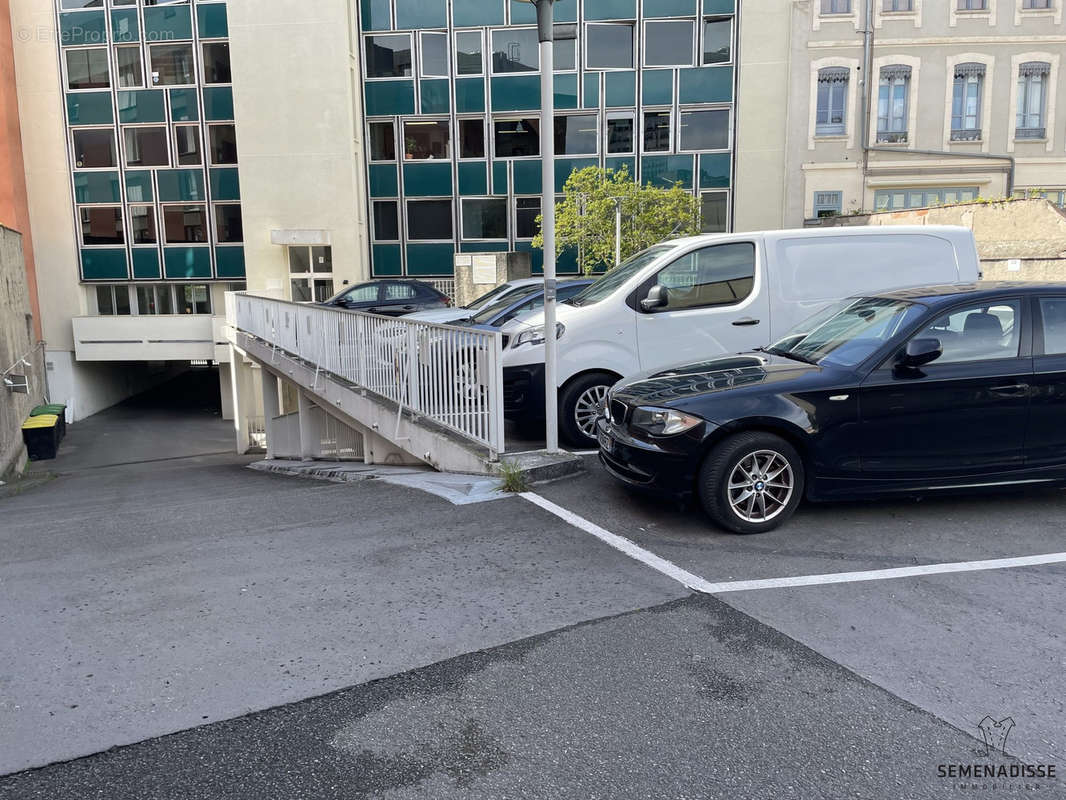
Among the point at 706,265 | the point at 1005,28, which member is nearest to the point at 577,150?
the point at 1005,28

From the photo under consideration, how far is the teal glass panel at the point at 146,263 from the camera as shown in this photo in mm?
Answer: 31391

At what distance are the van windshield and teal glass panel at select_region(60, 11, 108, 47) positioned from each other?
2898cm

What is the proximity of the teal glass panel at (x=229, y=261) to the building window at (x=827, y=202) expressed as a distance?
20.7 m

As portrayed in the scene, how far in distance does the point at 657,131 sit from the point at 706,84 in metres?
2.24

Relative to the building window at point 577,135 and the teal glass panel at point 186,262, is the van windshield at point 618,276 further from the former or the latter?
the teal glass panel at point 186,262

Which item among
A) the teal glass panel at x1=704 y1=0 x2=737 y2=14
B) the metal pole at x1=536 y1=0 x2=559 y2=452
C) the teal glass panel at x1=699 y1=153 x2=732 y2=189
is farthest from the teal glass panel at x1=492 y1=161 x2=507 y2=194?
the metal pole at x1=536 y1=0 x2=559 y2=452

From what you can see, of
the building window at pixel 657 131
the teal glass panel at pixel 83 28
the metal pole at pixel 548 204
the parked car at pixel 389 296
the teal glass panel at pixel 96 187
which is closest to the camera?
the metal pole at pixel 548 204

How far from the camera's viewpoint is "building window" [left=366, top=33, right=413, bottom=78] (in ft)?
98.7

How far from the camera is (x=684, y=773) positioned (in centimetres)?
315

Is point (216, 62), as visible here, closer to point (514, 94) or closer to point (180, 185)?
point (180, 185)

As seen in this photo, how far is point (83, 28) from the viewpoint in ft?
99.1

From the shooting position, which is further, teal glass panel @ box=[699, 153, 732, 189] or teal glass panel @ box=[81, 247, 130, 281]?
teal glass panel @ box=[81, 247, 130, 281]

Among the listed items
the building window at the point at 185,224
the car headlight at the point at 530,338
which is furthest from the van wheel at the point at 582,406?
the building window at the point at 185,224

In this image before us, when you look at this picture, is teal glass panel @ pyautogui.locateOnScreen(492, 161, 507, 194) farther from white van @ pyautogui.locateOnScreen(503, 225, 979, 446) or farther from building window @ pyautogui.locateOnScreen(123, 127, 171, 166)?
white van @ pyautogui.locateOnScreen(503, 225, 979, 446)
